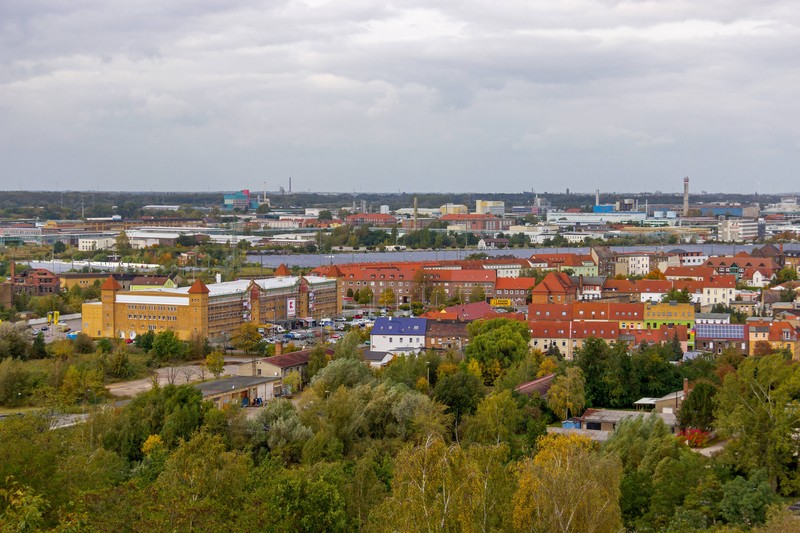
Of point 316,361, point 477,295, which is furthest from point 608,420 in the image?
point 477,295

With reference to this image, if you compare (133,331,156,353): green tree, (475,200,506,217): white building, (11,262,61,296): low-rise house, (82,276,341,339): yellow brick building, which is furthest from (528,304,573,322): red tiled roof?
(475,200,506,217): white building

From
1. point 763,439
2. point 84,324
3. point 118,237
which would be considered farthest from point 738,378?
point 118,237

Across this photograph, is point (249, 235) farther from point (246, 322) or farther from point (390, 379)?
point (390, 379)

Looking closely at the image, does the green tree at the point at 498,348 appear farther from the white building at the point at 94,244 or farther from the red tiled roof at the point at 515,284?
the white building at the point at 94,244

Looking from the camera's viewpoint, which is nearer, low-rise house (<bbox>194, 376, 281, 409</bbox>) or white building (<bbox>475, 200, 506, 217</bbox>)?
low-rise house (<bbox>194, 376, 281, 409</bbox>)

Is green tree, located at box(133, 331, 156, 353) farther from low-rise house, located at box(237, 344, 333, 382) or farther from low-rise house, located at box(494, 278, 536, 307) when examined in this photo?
low-rise house, located at box(494, 278, 536, 307)

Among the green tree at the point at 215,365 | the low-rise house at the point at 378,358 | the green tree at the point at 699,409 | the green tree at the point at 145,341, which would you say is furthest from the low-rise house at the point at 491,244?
the green tree at the point at 699,409

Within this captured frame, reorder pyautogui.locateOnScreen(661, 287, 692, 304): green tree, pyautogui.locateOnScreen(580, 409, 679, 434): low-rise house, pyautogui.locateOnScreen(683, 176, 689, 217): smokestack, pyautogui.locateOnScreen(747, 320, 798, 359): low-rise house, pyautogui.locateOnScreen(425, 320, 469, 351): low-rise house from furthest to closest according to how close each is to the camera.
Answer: pyautogui.locateOnScreen(683, 176, 689, 217): smokestack, pyautogui.locateOnScreen(661, 287, 692, 304): green tree, pyautogui.locateOnScreen(425, 320, 469, 351): low-rise house, pyautogui.locateOnScreen(747, 320, 798, 359): low-rise house, pyautogui.locateOnScreen(580, 409, 679, 434): low-rise house
